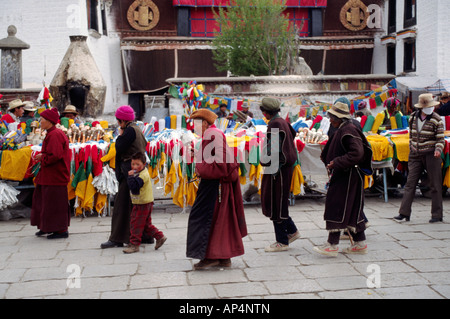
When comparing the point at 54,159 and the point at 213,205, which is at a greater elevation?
the point at 54,159

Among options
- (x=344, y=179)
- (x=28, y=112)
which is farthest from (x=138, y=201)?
(x=28, y=112)

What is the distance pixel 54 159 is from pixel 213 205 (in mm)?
2382

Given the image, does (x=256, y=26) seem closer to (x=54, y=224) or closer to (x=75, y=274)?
(x=54, y=224)

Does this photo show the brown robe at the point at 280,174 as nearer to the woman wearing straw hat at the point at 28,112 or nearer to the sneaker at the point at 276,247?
the sneaker at the point at 276,247

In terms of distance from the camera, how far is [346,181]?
5.41 m

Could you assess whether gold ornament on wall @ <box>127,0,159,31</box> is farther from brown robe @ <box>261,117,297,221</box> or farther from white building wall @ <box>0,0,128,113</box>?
brown robe @ <box>261,117,297,221</box>

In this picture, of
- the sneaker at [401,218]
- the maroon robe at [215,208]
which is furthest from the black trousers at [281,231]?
the sneaker at [401,218]

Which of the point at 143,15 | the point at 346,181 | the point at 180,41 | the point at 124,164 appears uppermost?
the point at 143,15

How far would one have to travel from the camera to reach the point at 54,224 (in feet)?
21.2

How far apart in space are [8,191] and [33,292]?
11.0 ft

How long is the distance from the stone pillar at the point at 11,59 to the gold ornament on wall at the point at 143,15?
25.9ft

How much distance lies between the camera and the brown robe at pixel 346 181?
5348mm

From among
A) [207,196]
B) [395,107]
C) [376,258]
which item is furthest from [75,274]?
[395,107]

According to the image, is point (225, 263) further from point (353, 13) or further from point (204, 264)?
point (353, 13)
